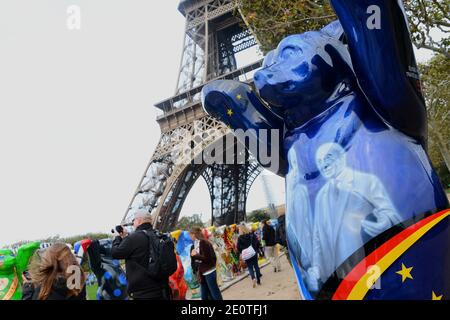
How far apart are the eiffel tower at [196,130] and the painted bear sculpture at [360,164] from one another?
13.4 m

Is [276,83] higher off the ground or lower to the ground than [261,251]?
higher

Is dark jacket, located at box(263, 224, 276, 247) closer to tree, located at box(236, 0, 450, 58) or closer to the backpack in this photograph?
tree, located at box(236, 0, 450, 58)

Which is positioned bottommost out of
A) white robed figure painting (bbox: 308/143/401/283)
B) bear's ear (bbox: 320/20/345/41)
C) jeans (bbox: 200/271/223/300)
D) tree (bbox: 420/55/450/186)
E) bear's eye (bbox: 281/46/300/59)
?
jeans (bbox: 200/271/223/300)

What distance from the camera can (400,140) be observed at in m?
1.43

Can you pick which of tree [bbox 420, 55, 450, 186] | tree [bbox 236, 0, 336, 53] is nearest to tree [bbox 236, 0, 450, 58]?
tree [bbox 236, 0, 336, 53]

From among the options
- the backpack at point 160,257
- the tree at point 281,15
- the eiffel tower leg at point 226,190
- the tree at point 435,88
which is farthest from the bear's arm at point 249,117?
the eiffel tower leg at point 226,190

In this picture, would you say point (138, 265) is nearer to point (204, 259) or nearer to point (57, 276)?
point (57, 276)

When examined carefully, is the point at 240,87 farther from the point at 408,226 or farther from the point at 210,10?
the point at 210,10

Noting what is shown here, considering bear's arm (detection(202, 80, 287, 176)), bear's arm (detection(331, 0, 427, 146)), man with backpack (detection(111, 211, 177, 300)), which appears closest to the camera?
bear's arm (detection(331, 0, 427, 146))

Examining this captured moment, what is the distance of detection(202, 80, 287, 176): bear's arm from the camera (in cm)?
183

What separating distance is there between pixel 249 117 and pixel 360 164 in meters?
0.65
